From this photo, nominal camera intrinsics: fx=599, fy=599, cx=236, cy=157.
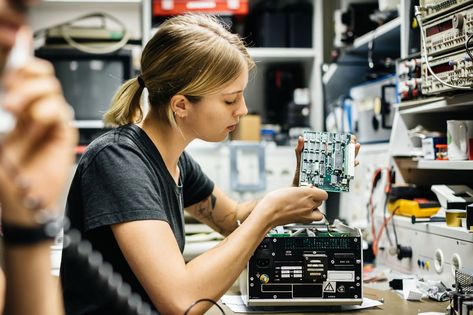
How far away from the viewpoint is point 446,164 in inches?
68.4

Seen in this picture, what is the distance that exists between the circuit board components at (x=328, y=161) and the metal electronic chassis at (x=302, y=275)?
17cm

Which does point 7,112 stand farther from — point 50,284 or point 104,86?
point 104,86

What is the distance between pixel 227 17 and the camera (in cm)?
323

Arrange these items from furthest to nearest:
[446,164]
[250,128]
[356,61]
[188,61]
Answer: [250,128] < [356,61] < [446,164] < [188,61]

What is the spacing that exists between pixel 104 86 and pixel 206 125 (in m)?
1.81

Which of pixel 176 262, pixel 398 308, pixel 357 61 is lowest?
pixel 398 308

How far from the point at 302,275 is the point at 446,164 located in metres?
0.58

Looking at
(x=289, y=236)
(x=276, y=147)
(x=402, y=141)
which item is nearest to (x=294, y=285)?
(x=289, y=236)

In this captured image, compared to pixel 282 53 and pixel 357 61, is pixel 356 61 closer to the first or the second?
pixel 357 61

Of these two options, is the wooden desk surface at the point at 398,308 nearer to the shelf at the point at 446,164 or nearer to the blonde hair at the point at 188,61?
the shelf at the point at 446,164

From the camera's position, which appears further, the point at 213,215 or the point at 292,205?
the point at 213,215

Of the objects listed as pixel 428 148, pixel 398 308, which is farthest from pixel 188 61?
pixel 428 148

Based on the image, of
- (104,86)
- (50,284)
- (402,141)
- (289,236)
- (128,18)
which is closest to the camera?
(50,284)

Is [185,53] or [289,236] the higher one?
[185,53]
